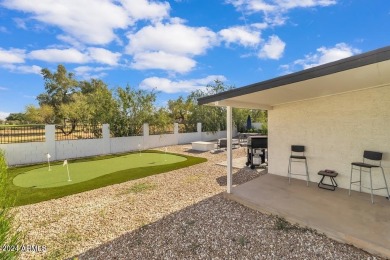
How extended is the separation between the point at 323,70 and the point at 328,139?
156 inches

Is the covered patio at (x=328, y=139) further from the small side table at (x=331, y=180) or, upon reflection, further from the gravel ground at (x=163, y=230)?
the gravel ground at (x=163, y=230)

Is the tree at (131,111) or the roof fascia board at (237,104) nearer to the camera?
the roof fascia board at (237,104)

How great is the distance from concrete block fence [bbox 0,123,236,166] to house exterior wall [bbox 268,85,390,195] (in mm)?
7531

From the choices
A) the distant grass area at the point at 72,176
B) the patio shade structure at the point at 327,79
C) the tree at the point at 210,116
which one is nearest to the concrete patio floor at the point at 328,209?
the patio shade structure at the point at 327,79

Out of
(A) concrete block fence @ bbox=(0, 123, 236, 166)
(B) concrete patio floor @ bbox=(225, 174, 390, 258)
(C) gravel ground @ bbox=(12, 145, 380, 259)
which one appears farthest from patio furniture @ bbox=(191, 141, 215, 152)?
(C) gravel ground @ bbox=(12, 145, 380, 259)

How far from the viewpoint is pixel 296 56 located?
16312mm

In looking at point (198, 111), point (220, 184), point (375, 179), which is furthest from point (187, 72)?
point (375, 179)

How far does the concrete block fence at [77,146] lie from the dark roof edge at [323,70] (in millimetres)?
8666

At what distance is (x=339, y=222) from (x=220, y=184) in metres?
3.50

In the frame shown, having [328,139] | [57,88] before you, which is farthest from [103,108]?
[57,88]

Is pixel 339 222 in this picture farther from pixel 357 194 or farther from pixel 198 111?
pixel 198 111

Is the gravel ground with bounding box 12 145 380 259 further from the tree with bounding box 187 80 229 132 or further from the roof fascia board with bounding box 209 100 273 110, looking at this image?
the tree with bounding box 187 80 229 132

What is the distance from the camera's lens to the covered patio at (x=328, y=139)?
3462mm

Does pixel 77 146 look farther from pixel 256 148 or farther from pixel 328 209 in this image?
pixel 328 209
